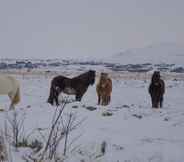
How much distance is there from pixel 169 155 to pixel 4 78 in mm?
7287

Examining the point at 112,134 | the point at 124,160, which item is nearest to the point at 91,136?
the point at 112,134

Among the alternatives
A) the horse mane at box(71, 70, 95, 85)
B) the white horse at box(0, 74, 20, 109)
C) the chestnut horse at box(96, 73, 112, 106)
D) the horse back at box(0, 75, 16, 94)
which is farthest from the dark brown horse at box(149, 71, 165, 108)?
the horse back at box(0, 75, 16, 94)

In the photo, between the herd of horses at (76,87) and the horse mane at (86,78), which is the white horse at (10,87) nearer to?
the herd of horses at (76,87)

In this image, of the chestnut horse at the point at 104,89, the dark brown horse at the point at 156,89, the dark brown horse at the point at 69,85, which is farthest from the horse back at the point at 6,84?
the dark brown horse at the point at 156,89

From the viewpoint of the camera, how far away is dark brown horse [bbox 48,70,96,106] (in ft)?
42.9

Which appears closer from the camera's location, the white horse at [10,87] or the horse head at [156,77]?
the white horse at [10,87]

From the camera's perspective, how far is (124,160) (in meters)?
4.59

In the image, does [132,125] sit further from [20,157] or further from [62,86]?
[62,86]

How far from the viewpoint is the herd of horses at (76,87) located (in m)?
11.5

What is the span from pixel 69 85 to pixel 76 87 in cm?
34

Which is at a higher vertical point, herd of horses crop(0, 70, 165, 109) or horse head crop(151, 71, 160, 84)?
horse head crop(151, 71, 160, 84)

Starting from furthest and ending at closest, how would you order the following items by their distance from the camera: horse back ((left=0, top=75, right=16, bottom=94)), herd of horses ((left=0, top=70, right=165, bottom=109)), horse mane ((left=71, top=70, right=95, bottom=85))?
horse mane ((left=71, top=70, right=95, bottom=85)) < herd of horses ((left=0, top=70, right=165, bottom=109)) < horse back ((left=0, top=75, right=16, bottom=94))

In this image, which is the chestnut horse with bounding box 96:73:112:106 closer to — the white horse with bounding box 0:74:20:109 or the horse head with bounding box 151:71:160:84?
the horse head with bounding box 151:71:160:84

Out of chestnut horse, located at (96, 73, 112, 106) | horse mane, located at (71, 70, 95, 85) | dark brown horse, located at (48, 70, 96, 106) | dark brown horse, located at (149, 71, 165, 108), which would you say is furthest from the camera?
chestnut horse, located at (96, 73, 112, 106)
